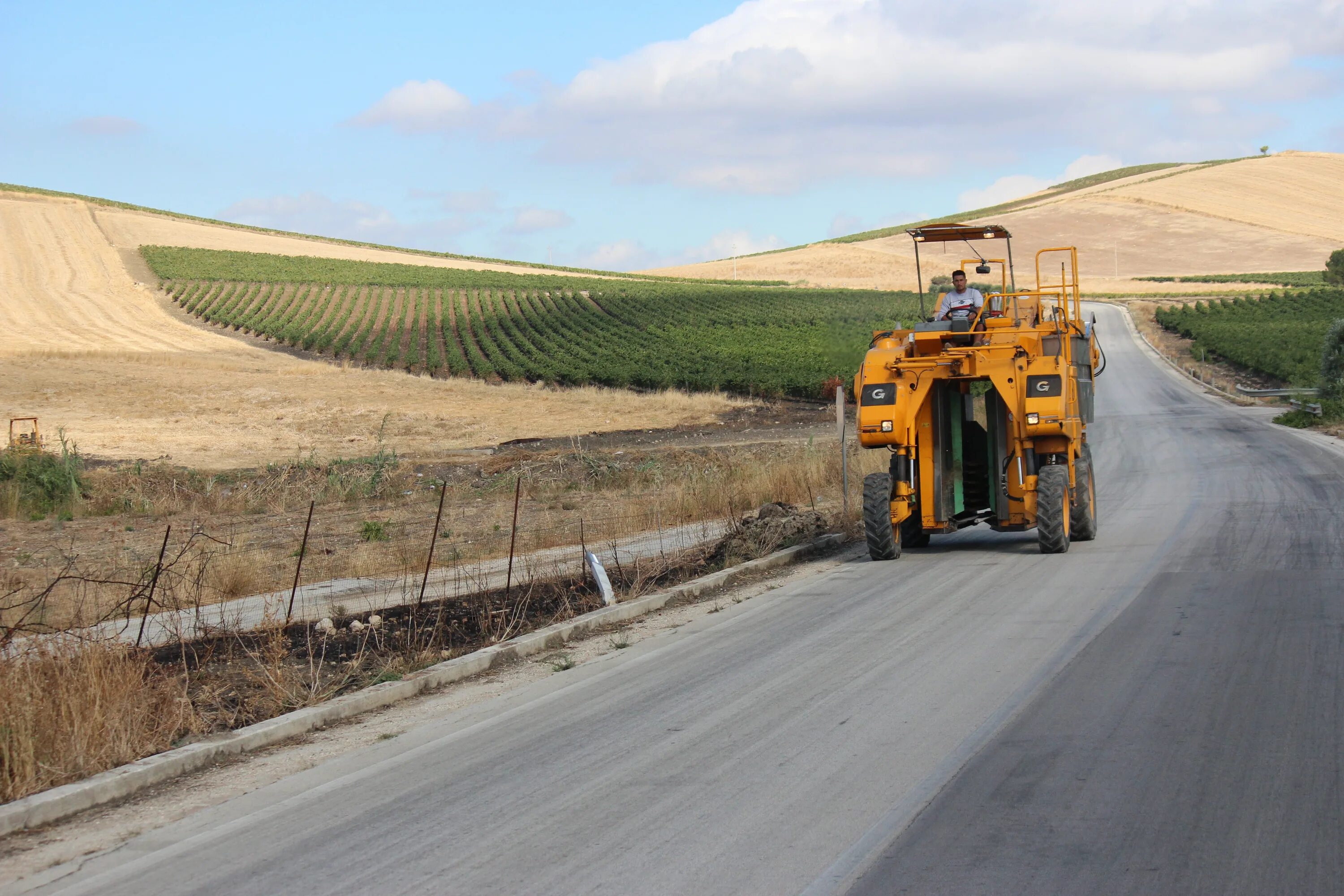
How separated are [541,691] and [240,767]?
6.87 feet

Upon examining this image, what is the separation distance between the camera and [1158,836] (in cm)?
513

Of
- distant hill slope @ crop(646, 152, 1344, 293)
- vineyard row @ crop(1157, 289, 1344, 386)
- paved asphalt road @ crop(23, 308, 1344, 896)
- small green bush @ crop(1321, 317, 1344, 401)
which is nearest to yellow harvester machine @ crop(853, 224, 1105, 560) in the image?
paved asphalt road @ crop(23, 308, 1344, 896)

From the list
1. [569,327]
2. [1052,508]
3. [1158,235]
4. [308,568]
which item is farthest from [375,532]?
[1158,235]

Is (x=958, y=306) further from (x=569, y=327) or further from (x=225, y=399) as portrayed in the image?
(x=569, y=327)

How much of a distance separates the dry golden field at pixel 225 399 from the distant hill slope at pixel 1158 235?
57.3 meters

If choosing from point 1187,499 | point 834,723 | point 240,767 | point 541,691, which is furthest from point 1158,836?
point 1187,499

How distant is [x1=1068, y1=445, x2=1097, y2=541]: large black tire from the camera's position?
1384cm

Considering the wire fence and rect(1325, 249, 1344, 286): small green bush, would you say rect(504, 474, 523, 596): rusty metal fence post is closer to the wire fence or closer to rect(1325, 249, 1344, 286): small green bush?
the wire fence

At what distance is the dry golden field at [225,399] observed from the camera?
108 ft

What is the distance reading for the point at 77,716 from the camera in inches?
260

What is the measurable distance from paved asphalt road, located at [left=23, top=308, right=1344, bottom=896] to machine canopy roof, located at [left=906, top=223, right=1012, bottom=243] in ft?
16.9

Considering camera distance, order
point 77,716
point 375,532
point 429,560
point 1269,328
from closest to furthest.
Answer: point 77,716
point 429,560
point 375,532
point 1269,328

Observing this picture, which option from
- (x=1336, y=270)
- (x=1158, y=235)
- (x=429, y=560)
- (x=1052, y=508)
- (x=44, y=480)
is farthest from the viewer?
(x=1158, y=235)

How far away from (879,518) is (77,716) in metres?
8.43
